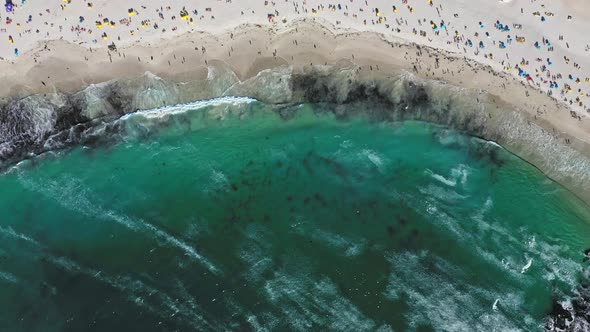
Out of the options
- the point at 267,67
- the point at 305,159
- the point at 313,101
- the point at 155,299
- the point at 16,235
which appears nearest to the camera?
the point at 155,299

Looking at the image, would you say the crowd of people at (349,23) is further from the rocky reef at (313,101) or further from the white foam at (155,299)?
the white foam at (155,299)

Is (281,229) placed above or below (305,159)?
below

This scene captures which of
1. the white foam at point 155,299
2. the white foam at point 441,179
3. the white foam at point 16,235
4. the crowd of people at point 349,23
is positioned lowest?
the white foam at point 155,299

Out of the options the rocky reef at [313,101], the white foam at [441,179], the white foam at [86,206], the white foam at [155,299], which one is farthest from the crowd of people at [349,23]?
the white foam at [155,299]

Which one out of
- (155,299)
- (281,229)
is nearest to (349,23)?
(281,229)

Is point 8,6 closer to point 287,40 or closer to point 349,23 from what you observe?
point 287,40

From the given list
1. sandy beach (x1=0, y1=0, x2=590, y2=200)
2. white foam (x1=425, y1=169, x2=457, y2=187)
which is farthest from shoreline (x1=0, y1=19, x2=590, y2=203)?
white foam (x1=425, y1=169, x2=457, y2=187)

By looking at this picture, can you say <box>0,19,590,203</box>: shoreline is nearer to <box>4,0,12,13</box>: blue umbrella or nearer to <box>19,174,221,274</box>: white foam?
<box>4,0,12,13</box>: blue umbrella
